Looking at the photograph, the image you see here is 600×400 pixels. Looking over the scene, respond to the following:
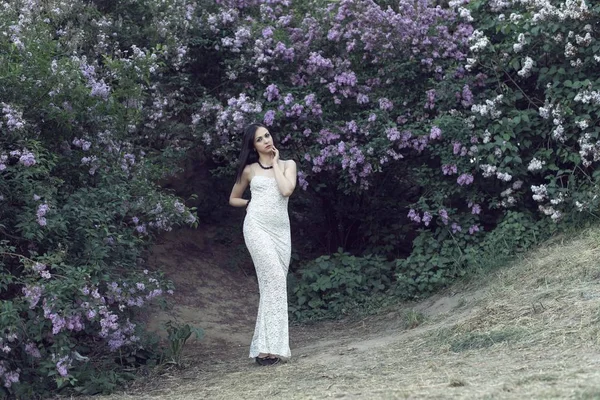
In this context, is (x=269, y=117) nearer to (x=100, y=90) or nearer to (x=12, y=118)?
(x=100, y=90)

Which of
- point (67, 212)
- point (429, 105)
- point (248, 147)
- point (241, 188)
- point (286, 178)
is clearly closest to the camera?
point (67, 212)

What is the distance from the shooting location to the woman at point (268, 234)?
7262 mm

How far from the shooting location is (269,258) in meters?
7.28

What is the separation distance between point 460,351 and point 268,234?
1645mm

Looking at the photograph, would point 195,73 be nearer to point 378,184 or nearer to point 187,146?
point 187,146

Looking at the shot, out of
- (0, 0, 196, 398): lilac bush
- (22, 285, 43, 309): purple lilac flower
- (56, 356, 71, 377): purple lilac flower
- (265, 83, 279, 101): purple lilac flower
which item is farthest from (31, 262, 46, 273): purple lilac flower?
(265, 83, 279, 101): purple lilac flower

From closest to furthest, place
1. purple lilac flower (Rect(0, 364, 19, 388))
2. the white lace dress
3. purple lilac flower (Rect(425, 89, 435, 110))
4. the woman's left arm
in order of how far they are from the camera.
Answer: purple lilac flower (Rect(0, 364, 19, 388)) < the white lace dress < the woman's left arm < purple lilac flower (Rect(425, 89, 435, 110))

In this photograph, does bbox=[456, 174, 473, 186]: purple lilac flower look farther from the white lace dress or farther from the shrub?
the white lace dress

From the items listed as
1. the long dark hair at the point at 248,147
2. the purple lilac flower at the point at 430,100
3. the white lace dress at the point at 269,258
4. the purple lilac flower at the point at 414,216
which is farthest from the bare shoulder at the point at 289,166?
the purple lilac flower at the point at 430,100

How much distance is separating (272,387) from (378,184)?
4663 mm

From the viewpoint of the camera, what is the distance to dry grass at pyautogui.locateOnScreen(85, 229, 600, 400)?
5.55 meters

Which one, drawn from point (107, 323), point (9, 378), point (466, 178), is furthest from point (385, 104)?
point (9, 378)

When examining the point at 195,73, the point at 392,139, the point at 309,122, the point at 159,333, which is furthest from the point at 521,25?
the point at 159,333

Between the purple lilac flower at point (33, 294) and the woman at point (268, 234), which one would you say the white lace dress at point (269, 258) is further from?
the purple lilac flower at point (33, 294)
